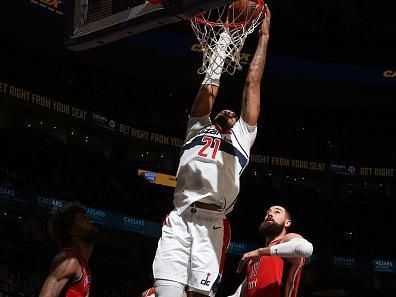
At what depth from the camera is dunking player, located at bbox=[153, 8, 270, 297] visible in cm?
384

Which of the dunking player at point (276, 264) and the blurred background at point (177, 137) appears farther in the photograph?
the blurred background at point (177, 137)

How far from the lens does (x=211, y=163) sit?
13.4 ft

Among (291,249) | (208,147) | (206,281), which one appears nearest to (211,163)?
(208,147)

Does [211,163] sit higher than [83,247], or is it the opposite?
[211,163]

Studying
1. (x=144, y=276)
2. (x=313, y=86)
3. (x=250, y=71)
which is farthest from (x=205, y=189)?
(x=313, y=86)

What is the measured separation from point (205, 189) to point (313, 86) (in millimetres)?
17088

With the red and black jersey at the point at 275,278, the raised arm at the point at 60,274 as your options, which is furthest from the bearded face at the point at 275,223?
the raised arm at the point at 60,274

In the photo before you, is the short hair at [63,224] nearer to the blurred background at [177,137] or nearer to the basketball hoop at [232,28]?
the basketball hoop at [232,28]

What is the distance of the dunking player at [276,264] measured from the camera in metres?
4.47

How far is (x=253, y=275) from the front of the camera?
16.1ft

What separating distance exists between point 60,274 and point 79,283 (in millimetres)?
148

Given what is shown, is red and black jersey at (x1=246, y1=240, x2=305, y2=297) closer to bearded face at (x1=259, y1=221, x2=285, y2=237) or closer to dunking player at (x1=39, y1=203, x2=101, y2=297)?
bearded face at (x1=259, y1=221, x2=285, y2=237)

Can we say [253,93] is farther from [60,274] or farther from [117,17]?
[60,274]

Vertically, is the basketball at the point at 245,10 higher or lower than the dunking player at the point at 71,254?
higher
